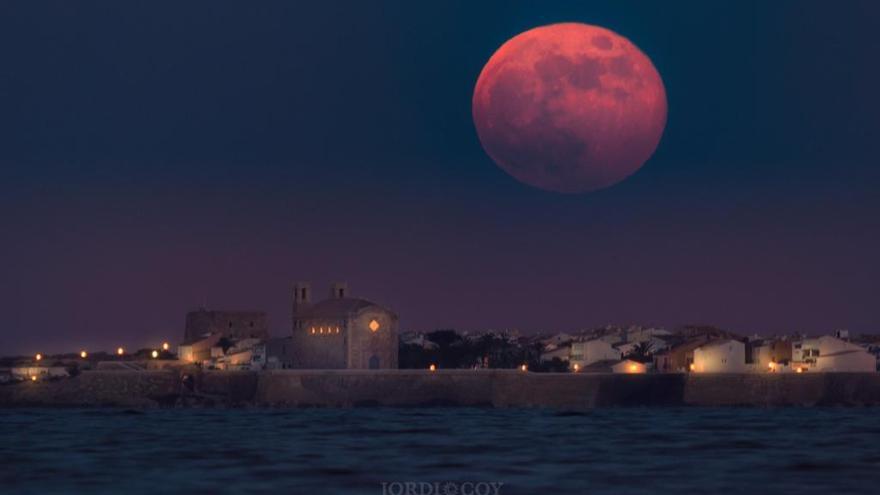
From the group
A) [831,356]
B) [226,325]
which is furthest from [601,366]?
[226,325]

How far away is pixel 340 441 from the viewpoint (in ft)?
229

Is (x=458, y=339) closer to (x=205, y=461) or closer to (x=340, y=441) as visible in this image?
(x=340, y=441)

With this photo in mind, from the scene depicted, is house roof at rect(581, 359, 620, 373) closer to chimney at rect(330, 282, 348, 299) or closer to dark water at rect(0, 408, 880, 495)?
chimney at rect(330, 282, 348, 299)

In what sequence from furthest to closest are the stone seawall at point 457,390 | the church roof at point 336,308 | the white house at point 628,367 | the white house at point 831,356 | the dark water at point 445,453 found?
the white house at point 628,367
the church roof at point 336,308
the white house at point 831,356
the stone seawall at point 457,390
the dark water at point 445,453

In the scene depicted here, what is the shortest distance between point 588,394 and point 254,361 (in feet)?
105

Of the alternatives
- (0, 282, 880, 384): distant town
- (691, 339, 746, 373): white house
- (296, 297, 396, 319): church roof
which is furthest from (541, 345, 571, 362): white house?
(296, 297, 396, 319): church roof

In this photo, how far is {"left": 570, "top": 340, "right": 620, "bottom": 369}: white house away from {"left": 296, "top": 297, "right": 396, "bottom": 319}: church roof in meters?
21.0

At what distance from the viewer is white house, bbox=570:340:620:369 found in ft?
441

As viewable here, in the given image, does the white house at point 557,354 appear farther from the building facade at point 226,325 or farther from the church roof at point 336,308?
the church roof at point 336,308

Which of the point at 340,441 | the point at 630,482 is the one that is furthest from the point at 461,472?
the point at 340,441

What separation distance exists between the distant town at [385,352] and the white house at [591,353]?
0.12m

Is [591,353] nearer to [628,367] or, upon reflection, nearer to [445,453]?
[628,367]

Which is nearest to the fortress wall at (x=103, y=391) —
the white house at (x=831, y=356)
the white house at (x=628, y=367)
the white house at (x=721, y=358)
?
the white house at (x=628, y=367)

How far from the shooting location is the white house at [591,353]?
13438cm
